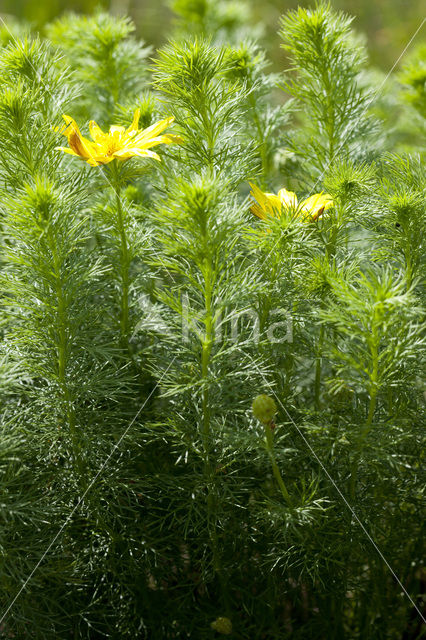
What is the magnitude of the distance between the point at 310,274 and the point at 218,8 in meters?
0.92

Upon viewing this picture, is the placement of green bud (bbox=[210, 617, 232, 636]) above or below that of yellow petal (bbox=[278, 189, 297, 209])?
below

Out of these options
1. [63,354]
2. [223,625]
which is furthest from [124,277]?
[223,625]

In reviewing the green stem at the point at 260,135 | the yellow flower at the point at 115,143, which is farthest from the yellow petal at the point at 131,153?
the green stem at the point at 260,135

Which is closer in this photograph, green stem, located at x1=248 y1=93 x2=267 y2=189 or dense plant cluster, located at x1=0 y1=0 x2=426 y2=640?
dense plant cluster, located at x1=0 y1=0 x2=426 y2=640

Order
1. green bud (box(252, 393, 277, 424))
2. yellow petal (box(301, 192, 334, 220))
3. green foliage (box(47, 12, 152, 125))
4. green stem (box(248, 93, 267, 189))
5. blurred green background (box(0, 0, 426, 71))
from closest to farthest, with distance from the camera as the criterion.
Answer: green bud (box(252, 393, 277, 424)) → yellow petal (box(301, 192, 334, 220)) → green stem (box(248, 93, 267, 189)) → green foliage (box(47, 12, 152, 125)) → blurred green background (box(0, 0, 426, 71))

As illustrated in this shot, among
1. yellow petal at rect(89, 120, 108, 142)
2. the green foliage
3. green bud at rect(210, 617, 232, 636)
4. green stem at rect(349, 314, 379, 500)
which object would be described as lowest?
green bud at rect(210, 617, 232, 636)

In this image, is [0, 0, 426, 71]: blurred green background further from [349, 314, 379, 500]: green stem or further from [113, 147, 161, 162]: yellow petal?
[349, 314, 379, 500]: green stem

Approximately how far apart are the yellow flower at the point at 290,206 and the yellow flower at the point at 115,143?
0.36ft

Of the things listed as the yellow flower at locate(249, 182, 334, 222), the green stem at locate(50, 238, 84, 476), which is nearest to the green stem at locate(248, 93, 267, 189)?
the yellow flower at locate(249, 182, 334, 222)

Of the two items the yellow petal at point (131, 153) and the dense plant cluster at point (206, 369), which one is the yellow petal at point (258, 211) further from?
the yellow petal at point (131, 153)

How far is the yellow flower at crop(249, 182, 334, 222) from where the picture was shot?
0.70 meters

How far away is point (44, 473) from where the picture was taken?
28.0 inches

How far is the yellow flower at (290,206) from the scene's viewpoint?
27.7 inches

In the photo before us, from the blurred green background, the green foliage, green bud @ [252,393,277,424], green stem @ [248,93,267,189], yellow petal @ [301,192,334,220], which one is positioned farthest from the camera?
the blurred green background
